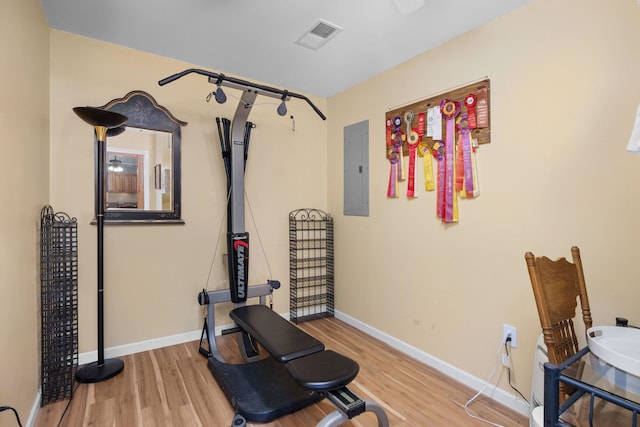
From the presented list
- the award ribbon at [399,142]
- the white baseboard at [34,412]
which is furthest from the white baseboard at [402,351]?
the award ribbon at [399,142]

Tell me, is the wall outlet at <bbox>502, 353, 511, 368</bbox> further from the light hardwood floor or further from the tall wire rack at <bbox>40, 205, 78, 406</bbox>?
the tall wire rack at <bbox>40, 205, 78, 406</bbox>

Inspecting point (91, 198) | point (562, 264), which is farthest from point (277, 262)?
point (562, 264)

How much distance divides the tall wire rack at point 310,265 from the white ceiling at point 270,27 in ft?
5.20

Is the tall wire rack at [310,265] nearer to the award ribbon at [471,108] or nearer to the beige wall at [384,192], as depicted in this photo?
the beige wall at [384,192]

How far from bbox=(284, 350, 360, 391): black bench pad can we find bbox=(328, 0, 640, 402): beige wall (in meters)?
1.09

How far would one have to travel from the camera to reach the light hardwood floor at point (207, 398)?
181 centimetres

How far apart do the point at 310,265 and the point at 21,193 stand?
2.50 m

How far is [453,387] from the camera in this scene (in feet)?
7.13

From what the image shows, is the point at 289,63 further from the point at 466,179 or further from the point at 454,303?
the point at 454,303

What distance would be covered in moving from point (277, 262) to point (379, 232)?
3.78 ft

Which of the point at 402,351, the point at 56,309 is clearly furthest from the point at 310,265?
the point at 56,309

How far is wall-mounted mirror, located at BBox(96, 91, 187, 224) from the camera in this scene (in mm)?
2514

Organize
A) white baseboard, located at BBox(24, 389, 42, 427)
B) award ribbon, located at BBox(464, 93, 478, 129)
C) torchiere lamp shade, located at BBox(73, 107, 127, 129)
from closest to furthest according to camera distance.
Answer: white baseboard, located at BBox(24, 389, 42, 427), torchiere lamp shade, located at BBox(73, 107, 127, 129), award ribbon, located at BBox(464, 93, 478, 129)

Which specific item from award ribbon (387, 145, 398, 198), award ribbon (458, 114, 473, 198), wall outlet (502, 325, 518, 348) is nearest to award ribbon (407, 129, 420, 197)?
award ribbon (387, 145, 398, 198)
